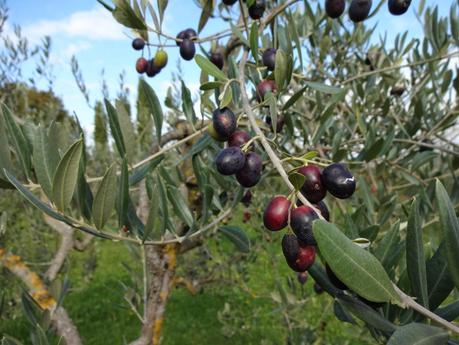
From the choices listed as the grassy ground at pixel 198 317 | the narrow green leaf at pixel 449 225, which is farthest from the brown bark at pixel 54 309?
the grassy ground at pixel 198 317

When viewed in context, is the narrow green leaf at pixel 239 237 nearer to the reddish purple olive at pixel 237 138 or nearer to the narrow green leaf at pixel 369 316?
the reddish purple olive at pixel 237 138

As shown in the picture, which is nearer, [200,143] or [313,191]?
[313,191]

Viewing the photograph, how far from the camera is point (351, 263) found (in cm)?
47

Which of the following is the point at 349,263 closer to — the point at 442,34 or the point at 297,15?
the point at 442,34

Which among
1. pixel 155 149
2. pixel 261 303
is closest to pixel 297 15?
pixel 155 149

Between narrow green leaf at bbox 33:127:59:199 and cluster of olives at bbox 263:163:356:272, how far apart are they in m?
0.41

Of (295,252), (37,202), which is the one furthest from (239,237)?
(37,202)

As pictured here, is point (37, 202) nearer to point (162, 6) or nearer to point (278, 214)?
point (278, 214)

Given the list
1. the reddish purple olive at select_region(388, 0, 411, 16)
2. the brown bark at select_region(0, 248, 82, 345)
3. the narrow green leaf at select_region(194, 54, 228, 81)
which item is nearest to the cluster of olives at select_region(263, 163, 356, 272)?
the narrow green leaf at select_region(194, 54, 228, 81)

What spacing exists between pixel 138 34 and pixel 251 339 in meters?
5.00

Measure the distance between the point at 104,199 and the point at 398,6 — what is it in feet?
3.57

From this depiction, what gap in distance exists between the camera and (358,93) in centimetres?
209

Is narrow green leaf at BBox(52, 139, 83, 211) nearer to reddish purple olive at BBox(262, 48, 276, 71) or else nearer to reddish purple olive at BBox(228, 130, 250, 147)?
reddish purple olive at BBox(228, 130, 250, 147)

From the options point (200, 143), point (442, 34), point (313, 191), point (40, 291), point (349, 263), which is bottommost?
point (349, 263)
